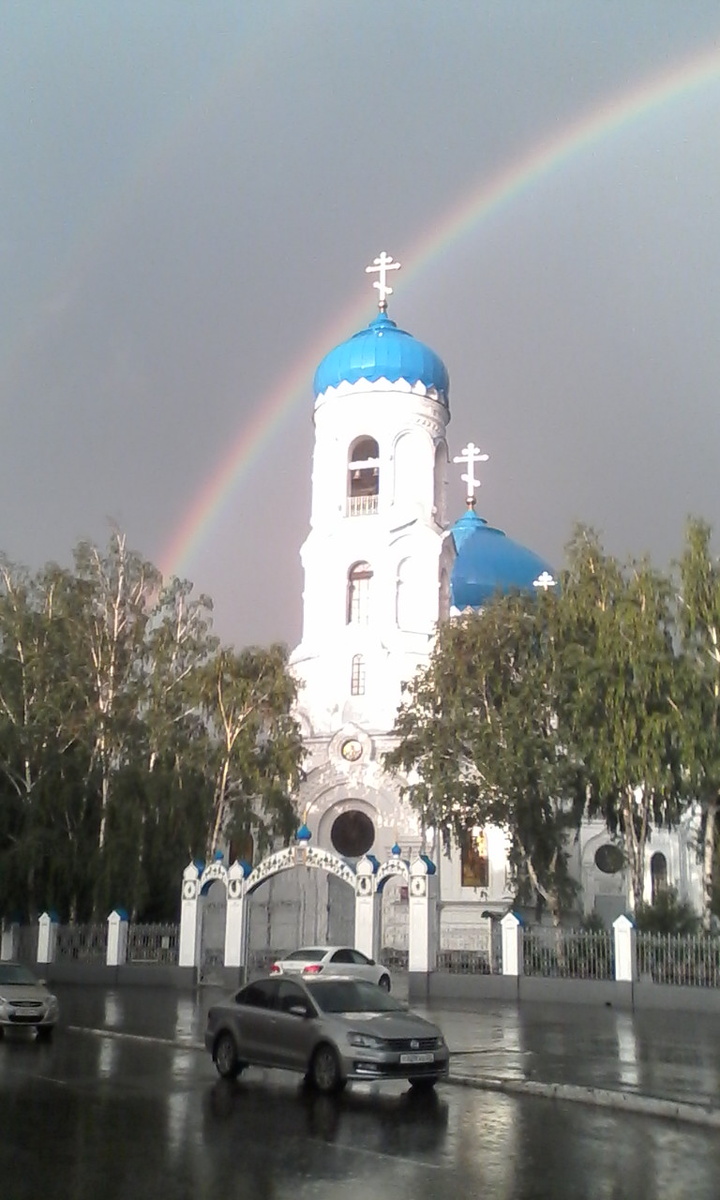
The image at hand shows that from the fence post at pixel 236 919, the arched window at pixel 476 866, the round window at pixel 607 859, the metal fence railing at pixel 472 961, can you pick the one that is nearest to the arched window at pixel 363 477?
the arched window at pixel 476 866

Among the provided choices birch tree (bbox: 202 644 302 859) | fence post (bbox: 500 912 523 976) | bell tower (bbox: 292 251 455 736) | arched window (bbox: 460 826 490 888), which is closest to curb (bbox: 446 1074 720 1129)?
fence post (bbox: 500 912 523 976)

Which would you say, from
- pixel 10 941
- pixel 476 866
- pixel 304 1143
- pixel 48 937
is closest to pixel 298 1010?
pixel 304 1143

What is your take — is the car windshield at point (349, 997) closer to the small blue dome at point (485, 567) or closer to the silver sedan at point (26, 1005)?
the silver sedan at point (26, 1005)

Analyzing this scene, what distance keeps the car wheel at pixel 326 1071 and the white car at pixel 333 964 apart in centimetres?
1195

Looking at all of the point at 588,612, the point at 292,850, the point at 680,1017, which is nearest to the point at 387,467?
the point at 588,612

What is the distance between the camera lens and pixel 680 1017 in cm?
2183

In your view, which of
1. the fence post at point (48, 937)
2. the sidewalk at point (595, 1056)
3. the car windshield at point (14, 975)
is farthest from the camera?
the fence post at point (48, 937)

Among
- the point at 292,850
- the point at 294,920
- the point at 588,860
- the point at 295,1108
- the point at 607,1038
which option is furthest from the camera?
the point at 588,860

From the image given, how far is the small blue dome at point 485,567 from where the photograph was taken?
157 feet

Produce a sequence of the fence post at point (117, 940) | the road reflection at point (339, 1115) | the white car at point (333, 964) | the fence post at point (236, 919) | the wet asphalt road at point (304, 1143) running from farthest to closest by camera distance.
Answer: the fence post at point (117, 940)
the fence post at point (236, 919)
the white car at point (333, 964)
the road reflection at point (339, 1115)
the wet asphalt road at point (304, 1143)

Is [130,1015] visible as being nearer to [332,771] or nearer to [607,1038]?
[607,1038]

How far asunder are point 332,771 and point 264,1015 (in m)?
26.4

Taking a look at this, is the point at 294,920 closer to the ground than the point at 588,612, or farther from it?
closer to the ground

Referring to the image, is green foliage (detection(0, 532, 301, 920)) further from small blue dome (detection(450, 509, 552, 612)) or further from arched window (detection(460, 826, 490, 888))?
small blue dome (detection(450, 509, 552, 612))
